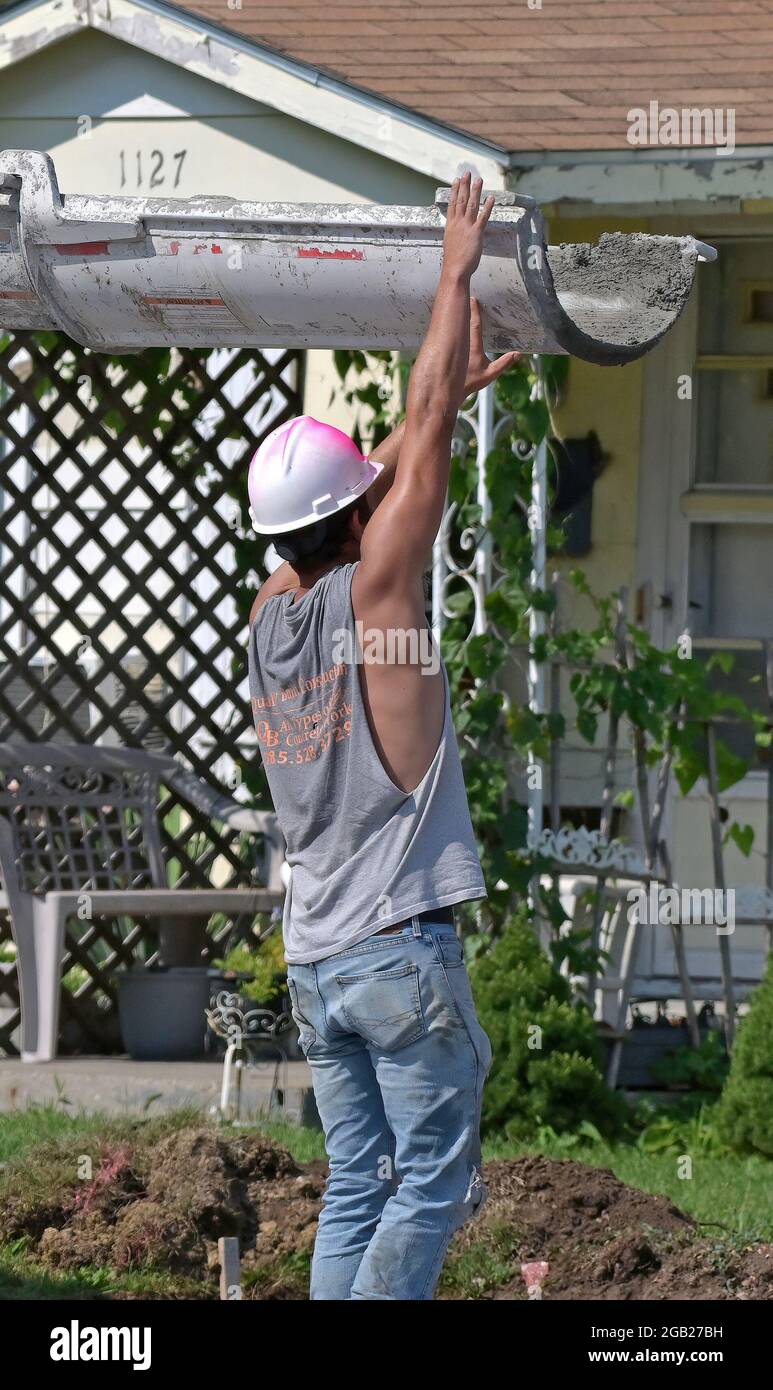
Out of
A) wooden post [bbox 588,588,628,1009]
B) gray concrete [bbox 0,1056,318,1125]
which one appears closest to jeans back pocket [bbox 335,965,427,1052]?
gray concrete [bbox 0,1056,318,1125]

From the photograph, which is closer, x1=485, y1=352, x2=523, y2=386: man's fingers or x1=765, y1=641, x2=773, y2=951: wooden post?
x1=485, y1=352, x2=523, y2=386: man's fingers

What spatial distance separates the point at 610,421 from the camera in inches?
285

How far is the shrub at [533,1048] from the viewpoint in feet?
18.8

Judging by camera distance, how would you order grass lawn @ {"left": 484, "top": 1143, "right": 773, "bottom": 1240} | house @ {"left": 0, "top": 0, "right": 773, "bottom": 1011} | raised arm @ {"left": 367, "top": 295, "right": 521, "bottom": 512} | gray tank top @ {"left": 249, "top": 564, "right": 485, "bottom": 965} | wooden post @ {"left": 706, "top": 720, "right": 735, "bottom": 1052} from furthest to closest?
wooden post @ {"left": 706, "top": 720, "right": 735, "bottom": 1052}
house @ {"left": 0, "top": 0, "right": 773, "bottom": 1011}
grass lawn @ {"left": 484, "top": 1143, "right": 773, "bottom": 1240}
raised arm @ {"left": 367, "top": 295, "right": 521, "bottom": 512}
gray tank top @ {"left": 249, "top": 564, "right": 485, "bottom": 965}

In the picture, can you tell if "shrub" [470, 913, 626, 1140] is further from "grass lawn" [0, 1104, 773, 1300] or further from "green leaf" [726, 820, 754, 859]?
"green leaf" [726, 820, 754, 859]

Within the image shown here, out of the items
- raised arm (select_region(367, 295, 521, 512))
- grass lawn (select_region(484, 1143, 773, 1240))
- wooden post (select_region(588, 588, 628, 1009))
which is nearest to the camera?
raised arm (select_region(367, 295, 521, 512))

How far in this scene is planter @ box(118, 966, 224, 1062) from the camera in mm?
6711

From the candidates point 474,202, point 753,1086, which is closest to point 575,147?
point 474,202

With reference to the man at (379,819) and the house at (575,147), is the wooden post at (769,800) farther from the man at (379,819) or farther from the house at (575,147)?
the man at (379,819)

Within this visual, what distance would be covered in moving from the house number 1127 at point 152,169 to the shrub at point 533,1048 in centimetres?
284

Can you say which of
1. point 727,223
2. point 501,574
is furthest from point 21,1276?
point 727,223

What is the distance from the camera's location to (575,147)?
18.9 feet

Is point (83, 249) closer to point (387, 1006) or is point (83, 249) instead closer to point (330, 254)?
point (330, 254)

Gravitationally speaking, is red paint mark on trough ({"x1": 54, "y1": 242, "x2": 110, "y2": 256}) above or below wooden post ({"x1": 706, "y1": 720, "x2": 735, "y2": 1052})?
above
